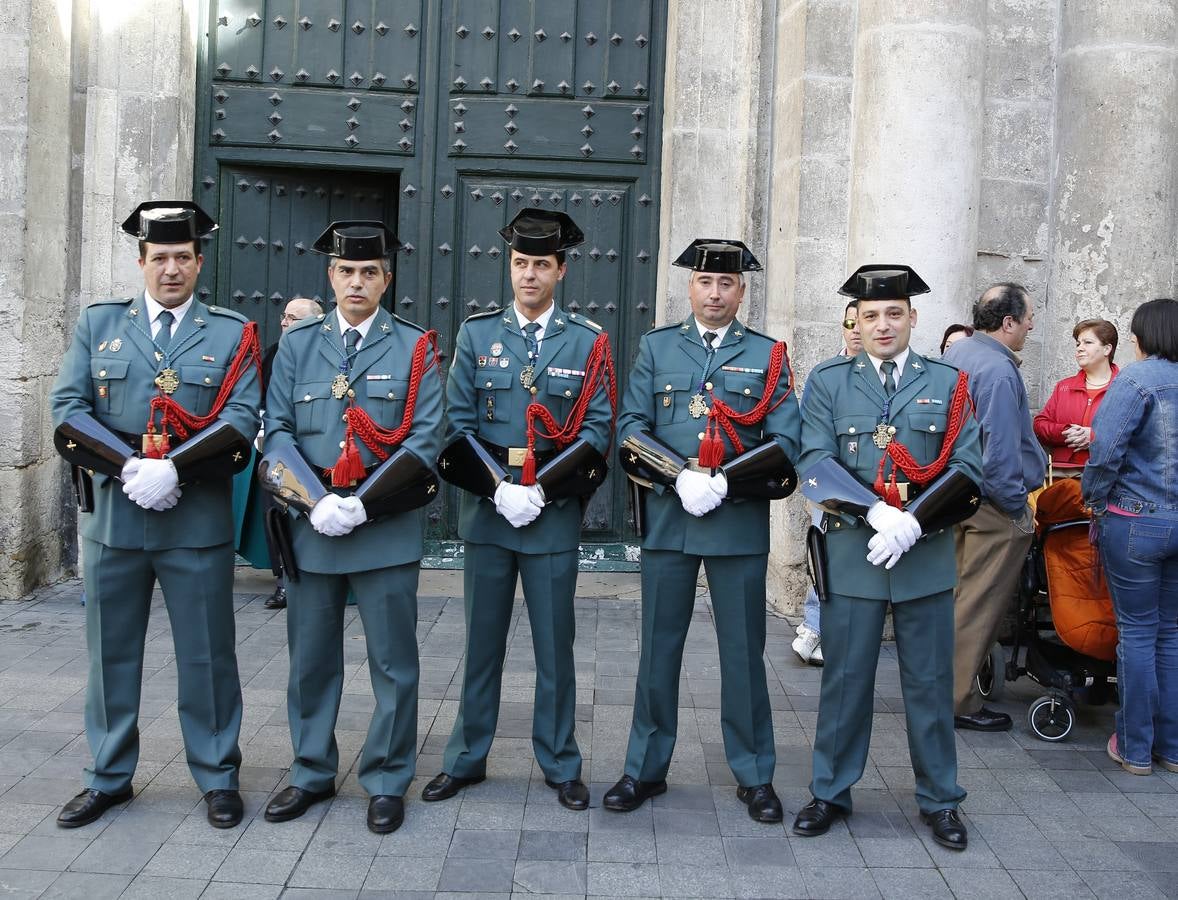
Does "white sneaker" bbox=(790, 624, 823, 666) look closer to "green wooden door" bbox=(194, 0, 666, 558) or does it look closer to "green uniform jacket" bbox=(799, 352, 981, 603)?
"green uniform jacket" bbox=(799, 352, 981, 603)

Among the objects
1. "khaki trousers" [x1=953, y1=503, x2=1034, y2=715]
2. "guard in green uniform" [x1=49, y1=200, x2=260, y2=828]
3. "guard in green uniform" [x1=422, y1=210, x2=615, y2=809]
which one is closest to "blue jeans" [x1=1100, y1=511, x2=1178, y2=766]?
"khaki trousers" [x1=953, y1=503, x2=1034, y2=715]

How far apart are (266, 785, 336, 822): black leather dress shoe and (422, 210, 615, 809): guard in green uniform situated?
42cm

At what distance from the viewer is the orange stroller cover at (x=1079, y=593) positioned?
18.0 ft

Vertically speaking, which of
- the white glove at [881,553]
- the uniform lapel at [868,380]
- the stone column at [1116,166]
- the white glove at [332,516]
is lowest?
the white glove at [881,553]

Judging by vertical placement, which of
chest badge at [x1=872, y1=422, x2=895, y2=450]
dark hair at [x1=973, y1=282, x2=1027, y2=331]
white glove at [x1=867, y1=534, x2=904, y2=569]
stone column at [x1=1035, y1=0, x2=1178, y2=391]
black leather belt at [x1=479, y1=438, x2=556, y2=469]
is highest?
stone column at [x1=1035, y1=0, x2=1178, y2=391]

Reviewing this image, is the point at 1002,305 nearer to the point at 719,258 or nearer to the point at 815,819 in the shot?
the point at 719,258

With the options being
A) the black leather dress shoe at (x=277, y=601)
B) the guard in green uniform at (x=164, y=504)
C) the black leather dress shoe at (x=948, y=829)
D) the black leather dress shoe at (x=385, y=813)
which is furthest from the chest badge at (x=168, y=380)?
the black leather dress shoe at (x=277, y=601)

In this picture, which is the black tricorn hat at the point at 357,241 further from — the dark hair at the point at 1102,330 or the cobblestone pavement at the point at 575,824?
the dark hair at the point at 1102,330

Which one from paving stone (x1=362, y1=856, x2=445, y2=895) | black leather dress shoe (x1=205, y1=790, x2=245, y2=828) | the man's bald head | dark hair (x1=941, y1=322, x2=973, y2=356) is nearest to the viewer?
paving stone (x1=362, y1=856, x2=445, y2=895)

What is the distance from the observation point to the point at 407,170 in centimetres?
843

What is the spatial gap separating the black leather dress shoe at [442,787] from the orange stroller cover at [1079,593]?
268 centimetres

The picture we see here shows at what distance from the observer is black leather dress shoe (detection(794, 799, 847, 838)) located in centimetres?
442

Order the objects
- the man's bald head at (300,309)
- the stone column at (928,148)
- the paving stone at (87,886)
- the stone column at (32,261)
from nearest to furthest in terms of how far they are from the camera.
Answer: the paving stone at (87,886)
the stone column at (928,148)
the man's bald head at (300,309)
the stone column at (32,261)

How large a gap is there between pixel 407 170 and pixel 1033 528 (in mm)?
4713
